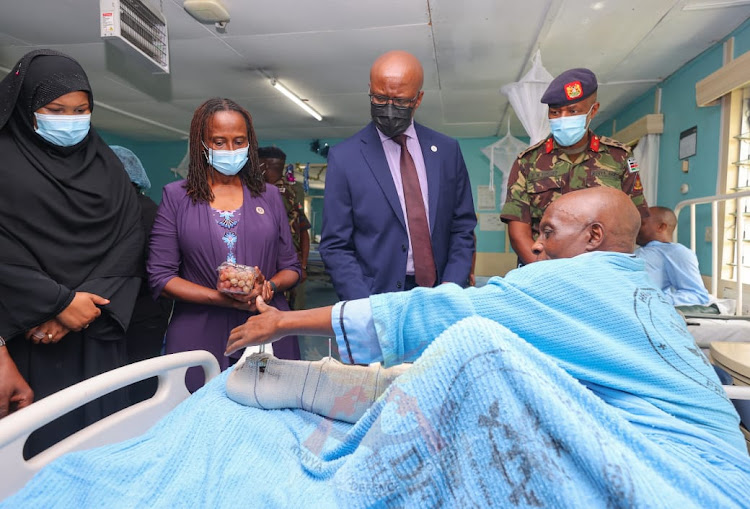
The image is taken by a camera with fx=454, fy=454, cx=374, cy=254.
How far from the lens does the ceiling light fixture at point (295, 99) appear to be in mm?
5777

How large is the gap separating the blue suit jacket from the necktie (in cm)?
3

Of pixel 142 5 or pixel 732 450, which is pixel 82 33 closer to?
pixel 142 5

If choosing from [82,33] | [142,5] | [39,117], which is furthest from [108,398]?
[82,33]

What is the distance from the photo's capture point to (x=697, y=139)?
177 inches

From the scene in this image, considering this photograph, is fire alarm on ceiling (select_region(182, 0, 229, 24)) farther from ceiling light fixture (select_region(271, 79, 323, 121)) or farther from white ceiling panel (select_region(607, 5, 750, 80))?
white ceiling panel (select_region(607, 5, 750, 80))

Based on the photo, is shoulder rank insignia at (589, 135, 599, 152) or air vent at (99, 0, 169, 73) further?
air vent at (99, 0, 169, 73)

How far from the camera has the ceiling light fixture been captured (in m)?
5.78

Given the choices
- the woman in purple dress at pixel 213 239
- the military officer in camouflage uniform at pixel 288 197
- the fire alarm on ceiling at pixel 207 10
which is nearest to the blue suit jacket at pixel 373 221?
the woman in purple dress at pixel 213 239

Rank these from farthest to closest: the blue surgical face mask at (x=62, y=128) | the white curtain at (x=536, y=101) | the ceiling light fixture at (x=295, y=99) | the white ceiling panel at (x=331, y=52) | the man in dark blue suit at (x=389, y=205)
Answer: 1. the ceiling light fixture at (x=295, y=99)
2. the white ceiling panel at (x=331, y=52)
3. the white curtain at (x=536, y=101)
4. the man in dark blue suit at (x=389, y=205)
5. the blue surgical face mask at (x=62, y=128)

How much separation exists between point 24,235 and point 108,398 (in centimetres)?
67

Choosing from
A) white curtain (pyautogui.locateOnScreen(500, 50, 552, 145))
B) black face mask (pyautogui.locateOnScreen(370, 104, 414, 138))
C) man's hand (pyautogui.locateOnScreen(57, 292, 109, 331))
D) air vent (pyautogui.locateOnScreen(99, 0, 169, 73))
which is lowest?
man's hand (pyautogui.locateOnScreen(57, 292, 109, 331))

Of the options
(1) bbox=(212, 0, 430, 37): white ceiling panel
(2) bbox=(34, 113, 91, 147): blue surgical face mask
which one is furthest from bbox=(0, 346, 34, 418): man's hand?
(1) bbox=(212, 0, 430, 37): white ceiling panel

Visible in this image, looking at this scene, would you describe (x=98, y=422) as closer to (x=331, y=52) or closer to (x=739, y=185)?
(x=331, y=52)

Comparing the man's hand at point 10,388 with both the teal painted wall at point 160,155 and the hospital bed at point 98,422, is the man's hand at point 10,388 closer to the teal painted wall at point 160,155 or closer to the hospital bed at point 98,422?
the hospital bed at point 98,422
